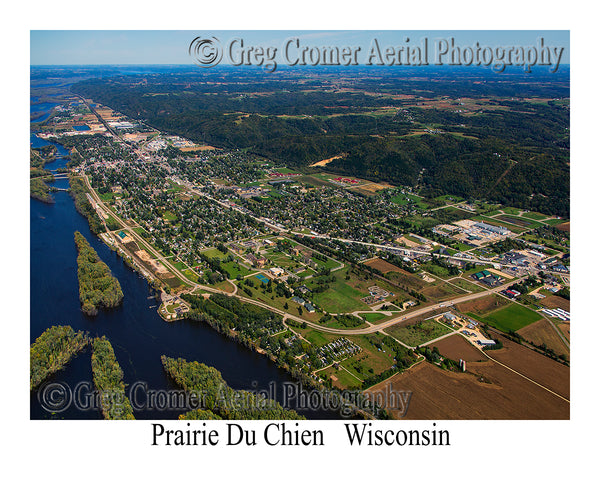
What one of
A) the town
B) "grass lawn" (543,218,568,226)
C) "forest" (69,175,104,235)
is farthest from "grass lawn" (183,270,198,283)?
"grass lawn" (543,218,568,226)

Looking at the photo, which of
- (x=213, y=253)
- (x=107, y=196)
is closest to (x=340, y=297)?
(x=213, y=253)

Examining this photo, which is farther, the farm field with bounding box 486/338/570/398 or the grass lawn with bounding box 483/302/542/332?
the grass lawn with bounding box 483/302/542/332

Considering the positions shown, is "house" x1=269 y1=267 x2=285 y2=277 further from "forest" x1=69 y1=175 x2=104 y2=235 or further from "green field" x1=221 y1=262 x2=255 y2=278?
"forest" x1=69 y1=175 x2=104 y2=235

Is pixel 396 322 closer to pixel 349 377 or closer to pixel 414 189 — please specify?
pixel 349 377

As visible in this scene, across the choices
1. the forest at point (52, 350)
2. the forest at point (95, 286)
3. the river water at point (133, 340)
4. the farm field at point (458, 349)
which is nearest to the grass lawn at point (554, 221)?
the farm field at point (458, 349)

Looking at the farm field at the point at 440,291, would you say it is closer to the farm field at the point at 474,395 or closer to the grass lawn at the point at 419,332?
the grass lawn at the point at 419,332
